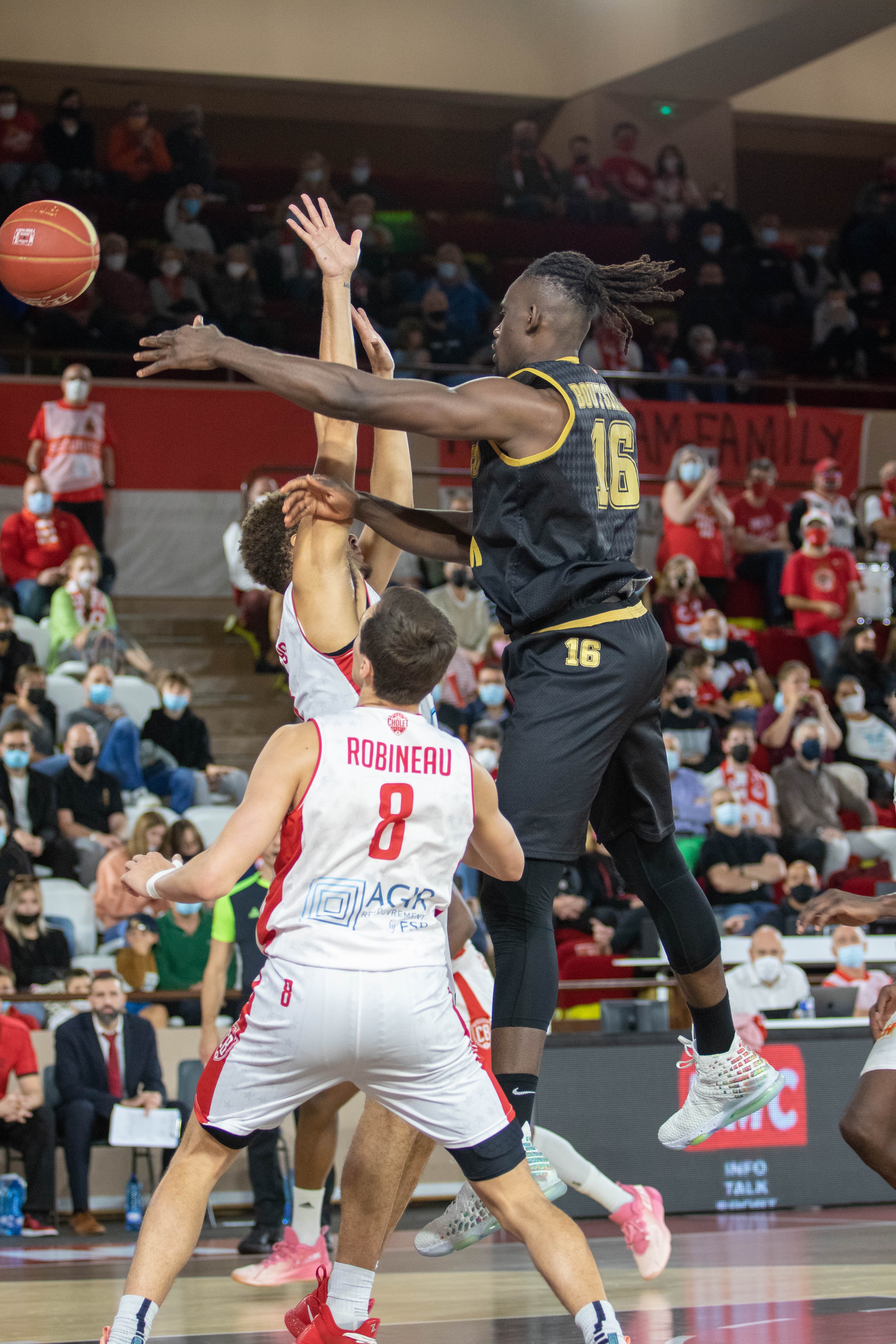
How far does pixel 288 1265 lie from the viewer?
5.96 m

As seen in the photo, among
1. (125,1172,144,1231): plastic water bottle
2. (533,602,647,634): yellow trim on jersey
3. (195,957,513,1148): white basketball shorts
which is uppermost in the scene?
(533,602,647,634): yellow trim on jersey

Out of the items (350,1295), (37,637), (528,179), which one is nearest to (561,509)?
(350,1295)

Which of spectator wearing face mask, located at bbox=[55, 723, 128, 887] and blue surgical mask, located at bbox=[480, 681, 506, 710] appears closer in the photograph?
spectator wearing face mask, located at bbox=[55, 723, 128, 887]

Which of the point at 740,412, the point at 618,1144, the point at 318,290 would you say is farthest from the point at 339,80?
the point at 618,1144

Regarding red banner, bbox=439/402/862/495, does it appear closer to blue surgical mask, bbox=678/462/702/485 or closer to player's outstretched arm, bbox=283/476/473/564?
blue surgical mask, bbox=678/462/702/485

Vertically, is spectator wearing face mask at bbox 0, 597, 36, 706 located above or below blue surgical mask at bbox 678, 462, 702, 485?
below

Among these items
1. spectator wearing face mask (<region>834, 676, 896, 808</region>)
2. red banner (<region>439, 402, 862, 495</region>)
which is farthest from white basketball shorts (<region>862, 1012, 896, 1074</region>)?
red banner (<region>439, 402, 862, 495</region>)

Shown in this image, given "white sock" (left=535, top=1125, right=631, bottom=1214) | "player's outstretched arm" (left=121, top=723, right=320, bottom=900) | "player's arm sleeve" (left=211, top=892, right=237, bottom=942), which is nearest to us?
"player's outstretched arm" (left=121, top=723, right=320, bottom=900)

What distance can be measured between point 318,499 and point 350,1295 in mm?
2142

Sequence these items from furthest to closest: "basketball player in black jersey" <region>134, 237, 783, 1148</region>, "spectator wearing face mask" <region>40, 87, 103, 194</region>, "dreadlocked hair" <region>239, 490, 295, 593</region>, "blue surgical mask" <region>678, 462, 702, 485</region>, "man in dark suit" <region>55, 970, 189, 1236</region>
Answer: "spectator wearing face mask" <region>40, 87, 103, 194</region> < "blue surgical mask" <region>678, 462, 702, 485</region> < "man in dark suit" <region>55, 970, 189, 1236</region> < "dreadlocked hair" <region>239, 490, 295, 593</region> < "basketball player in black jersey" <region>134, 237, 783, 1148</region>

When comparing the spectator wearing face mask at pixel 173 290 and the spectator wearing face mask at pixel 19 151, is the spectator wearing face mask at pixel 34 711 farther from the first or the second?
the spectator wearing face mask at pixel 19 151

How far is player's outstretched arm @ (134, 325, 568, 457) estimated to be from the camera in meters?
3.85

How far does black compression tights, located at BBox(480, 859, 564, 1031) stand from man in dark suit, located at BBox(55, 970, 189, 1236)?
17.1ft

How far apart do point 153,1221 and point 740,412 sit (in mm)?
14210
